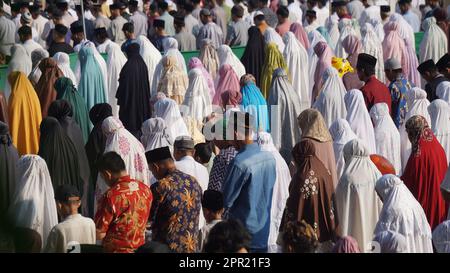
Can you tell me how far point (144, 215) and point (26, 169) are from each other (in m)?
1.14

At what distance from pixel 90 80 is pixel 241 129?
5116mm

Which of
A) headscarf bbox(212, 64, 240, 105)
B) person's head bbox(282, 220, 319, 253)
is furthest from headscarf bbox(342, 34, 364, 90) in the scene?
person's head bbox(282, 220, 319, 253)

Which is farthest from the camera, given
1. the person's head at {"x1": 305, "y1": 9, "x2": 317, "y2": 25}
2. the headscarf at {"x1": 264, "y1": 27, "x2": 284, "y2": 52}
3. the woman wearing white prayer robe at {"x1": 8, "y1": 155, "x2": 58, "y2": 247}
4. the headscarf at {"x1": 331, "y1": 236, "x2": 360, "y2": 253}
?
the person's head at {"x1": 305, "y1": 9, "x2": 317, "y2": 25}

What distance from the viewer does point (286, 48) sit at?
1534cm

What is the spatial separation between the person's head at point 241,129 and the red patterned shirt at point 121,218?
1095mm

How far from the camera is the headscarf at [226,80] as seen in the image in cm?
1366

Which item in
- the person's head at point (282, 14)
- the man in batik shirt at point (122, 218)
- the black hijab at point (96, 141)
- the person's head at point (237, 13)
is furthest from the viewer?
the person's head at point (237, 13)

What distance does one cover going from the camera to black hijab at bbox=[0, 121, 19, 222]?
29.4 feet

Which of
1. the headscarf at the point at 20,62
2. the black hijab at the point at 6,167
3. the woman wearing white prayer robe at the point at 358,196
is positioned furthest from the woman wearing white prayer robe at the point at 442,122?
the headscarf at the point at 20,62

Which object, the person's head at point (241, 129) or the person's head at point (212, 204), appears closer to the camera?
the person's head at point (212, 204)

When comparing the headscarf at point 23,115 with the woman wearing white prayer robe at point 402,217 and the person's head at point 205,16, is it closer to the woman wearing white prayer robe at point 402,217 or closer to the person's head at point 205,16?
the woman wearing white prayer robe at point 402,217

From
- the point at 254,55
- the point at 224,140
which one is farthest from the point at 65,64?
the point at 224,140

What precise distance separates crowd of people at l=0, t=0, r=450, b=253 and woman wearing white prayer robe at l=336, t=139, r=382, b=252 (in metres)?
0.01

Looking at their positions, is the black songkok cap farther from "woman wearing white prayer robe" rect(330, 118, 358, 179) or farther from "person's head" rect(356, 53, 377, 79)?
"person's head" rect(356, 53, 377, 79)
